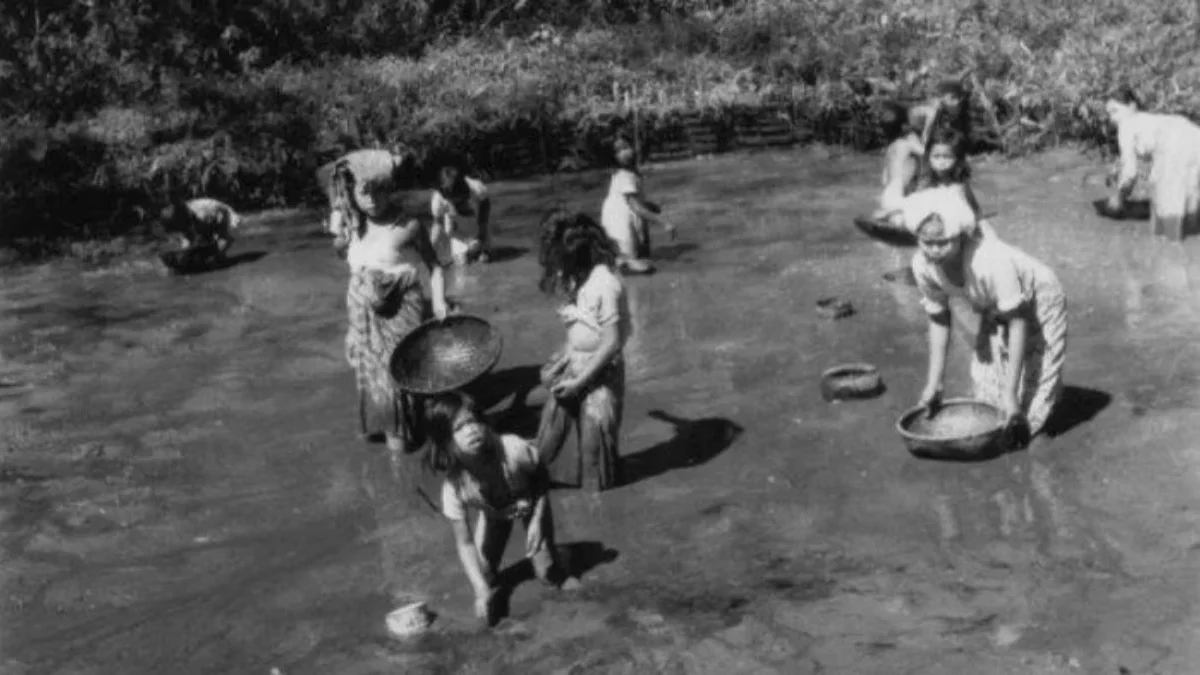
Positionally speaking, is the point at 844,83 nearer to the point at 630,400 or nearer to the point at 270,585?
the point at 630,400

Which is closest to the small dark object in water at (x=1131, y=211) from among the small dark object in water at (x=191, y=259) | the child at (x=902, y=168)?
the child at (x=902, y=168)

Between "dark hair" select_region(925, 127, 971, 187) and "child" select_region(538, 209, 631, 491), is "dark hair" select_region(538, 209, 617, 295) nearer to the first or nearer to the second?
"child" select_region(538, 209, 631, 491)

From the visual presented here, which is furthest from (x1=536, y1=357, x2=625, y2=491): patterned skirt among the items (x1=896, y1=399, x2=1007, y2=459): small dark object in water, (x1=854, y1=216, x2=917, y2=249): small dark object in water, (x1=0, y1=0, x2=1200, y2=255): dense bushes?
(x1=0, y1=0, x2=1200, y2=255): dense bushes

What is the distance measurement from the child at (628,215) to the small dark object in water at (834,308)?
5.88 ft

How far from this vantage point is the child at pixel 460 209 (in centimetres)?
1330

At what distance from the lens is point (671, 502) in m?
8.23

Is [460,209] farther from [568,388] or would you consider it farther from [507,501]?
[507,501]

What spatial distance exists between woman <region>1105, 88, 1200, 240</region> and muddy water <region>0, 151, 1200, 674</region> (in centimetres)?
37

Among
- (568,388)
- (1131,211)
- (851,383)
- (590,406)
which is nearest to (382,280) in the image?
(568,388)

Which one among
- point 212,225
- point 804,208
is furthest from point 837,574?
point 212,225

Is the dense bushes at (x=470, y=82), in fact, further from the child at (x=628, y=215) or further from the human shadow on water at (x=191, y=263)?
the child at (x=628, y=215)

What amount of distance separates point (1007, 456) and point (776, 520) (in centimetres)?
138

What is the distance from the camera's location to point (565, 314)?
8.17 metres

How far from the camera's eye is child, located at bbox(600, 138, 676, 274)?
1269 centimetres
